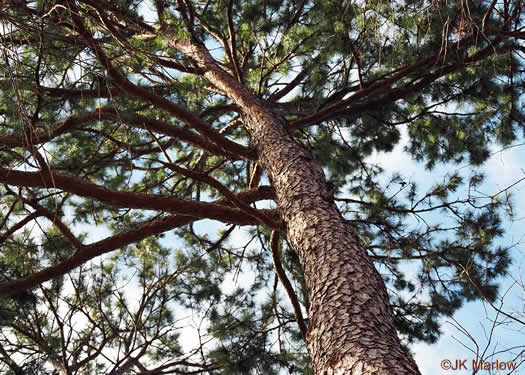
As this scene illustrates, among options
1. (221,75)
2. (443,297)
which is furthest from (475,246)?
(221,75)

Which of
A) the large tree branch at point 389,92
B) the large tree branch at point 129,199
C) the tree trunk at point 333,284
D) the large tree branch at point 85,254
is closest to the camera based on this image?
the tree trunk at point 333,284

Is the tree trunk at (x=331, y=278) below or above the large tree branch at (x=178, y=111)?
below

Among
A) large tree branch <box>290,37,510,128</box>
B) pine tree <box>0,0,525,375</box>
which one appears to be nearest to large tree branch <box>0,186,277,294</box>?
pine tree <box>0,0,525,375</box>

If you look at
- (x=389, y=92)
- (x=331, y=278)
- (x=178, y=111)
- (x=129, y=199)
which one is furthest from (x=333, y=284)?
(x=389, y=92)

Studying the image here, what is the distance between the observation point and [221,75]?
14.4 feet

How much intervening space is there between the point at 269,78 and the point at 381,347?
12.9 feet

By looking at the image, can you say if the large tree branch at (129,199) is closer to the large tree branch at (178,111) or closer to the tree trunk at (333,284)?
the tree trunk at (333,284)

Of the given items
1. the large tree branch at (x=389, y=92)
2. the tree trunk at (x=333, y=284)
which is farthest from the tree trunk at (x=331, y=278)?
the large tree branch at (x=389, y=92)

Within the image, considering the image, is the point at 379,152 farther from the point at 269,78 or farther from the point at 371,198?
the point at 269,78

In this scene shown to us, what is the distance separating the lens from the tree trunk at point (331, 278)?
63.2 inches

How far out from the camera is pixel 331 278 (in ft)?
6.64

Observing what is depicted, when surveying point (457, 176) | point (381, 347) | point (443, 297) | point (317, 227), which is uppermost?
point (457, 176)

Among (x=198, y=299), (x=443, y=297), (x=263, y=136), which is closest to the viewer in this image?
(x=263, y=136)

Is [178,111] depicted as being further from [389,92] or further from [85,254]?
[389,92]
